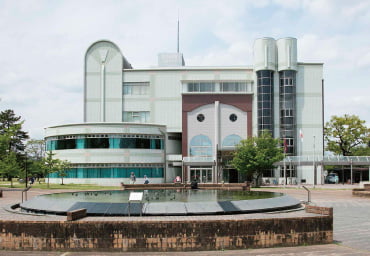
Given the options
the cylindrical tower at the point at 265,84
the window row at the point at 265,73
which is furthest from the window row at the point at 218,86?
the cylindrical tower at the point at 265,84

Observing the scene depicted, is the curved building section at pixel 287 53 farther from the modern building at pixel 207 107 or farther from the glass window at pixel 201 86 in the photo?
the glass window at pixel 201 86

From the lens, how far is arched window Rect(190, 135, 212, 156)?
65.7 m

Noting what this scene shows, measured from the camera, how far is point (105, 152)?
60000 millimetres

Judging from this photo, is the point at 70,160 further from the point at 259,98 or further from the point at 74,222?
the point at 74,222

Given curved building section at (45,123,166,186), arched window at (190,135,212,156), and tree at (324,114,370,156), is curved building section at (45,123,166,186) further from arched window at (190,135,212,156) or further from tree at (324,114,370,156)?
tree at (324,114,370,156)

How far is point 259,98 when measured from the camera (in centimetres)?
6569

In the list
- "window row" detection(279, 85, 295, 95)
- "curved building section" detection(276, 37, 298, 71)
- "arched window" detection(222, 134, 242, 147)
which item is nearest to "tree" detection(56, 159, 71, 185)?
"arched window" detection(222, 134, 242, 147)

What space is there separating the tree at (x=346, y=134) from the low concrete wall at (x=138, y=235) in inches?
2803

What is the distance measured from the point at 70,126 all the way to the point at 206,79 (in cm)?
2218

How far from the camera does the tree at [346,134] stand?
77.6 metres

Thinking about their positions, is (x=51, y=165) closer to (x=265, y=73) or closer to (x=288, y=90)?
(x=265, y=73)

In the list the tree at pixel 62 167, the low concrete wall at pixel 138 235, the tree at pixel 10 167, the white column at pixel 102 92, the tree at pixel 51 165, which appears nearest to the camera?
the low concrete wall at pixel 138 235

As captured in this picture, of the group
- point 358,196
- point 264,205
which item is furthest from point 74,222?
point 358,196

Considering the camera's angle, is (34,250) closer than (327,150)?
Yes
